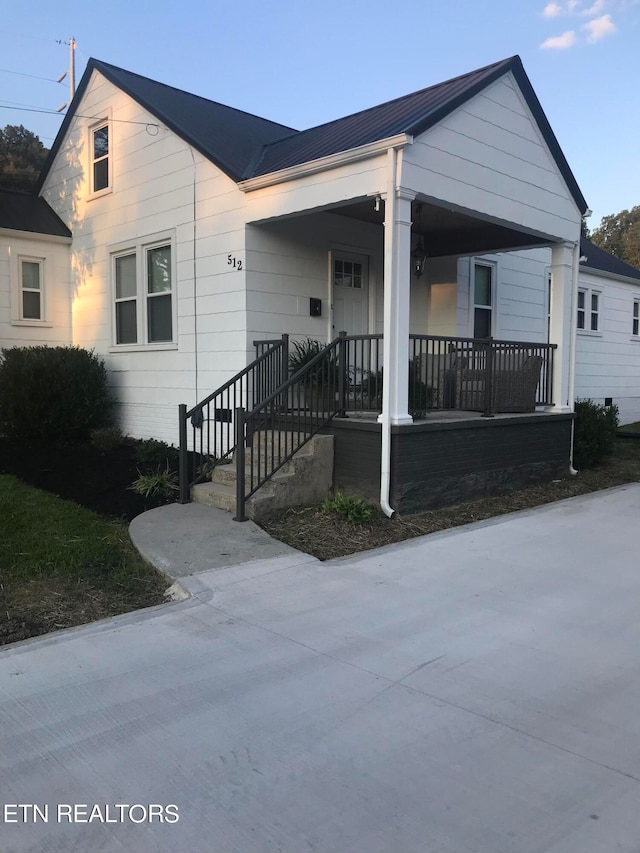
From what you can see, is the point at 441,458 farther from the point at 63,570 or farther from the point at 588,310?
the point at 588,310

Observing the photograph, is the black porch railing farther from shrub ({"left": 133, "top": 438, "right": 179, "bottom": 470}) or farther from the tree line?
the tree line

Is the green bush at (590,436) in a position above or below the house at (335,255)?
below

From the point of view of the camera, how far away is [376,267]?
34.9 ft

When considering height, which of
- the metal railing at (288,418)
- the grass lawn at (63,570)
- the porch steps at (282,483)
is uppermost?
the metal railing at (288,418)

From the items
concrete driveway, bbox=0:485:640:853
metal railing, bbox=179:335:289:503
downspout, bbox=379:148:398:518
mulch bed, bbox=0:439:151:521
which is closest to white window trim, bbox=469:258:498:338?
metal railing, bbox=179:335:289:503

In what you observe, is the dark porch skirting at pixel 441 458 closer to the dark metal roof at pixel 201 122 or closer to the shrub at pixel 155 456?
the shrub at pixel 155 456

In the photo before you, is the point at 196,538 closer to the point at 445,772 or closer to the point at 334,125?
the point at 445,772

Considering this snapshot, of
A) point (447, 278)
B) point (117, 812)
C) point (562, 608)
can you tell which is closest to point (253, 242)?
point (447, 278)

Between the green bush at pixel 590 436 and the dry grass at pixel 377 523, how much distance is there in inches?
48.2

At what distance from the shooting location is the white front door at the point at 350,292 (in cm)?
1011

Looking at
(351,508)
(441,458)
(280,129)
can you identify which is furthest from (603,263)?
(351,508)

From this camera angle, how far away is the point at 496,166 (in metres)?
8.62

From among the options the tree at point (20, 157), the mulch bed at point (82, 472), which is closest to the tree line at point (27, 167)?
the tree at point (20, 157)

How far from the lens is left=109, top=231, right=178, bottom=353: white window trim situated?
9.97 meters
